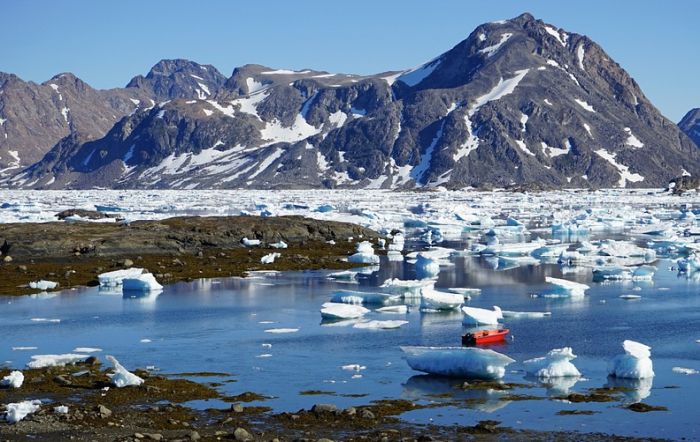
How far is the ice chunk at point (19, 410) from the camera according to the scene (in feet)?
56.9

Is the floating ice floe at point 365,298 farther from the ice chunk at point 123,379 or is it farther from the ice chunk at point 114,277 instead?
the ice chunk at point 123,379

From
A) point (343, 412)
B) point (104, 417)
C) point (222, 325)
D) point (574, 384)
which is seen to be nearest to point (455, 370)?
point (574, 384)

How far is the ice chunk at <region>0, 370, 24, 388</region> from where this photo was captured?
65.7 feet

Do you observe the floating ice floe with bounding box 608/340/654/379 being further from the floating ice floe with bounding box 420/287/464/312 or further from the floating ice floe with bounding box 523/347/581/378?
the floating ice floe with bounding box 420/287/464/312

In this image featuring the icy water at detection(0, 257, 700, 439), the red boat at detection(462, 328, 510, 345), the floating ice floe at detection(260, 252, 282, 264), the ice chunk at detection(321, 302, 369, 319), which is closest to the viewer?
the icy water at detection(0, 257, 700, 439)

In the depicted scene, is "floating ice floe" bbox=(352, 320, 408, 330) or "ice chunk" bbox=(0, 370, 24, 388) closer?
"ice chunk" bbox=(0, 370, 24, 388)

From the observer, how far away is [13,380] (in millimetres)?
20016

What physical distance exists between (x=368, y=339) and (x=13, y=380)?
9.66 m

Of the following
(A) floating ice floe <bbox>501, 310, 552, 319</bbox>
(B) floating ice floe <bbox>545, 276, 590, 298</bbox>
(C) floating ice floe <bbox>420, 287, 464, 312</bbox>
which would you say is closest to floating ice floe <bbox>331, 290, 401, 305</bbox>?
(C) floating ice floe <bbox>420, 287, 464, 312</bbox>

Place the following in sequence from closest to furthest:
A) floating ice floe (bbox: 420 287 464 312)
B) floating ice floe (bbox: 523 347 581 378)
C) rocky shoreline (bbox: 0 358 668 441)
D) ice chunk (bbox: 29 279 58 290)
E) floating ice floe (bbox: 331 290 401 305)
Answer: rocky shoreline (bbox: 0 358 668 441)
floating ice floe (bbox: 523 347 581 378)
floating ice floe (bbox: 420 287 464 312)
floating ice floe (bbox: 331 290 401 305)
ice chunk (bbox: 29 279 58 290)

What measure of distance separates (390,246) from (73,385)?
3659 centimetres

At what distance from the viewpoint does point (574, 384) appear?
67.4ft

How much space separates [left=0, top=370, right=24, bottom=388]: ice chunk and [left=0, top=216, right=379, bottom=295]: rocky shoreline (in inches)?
669

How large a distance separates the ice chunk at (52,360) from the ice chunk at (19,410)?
4.15 meters
